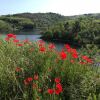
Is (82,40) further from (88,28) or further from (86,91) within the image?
(86,91)

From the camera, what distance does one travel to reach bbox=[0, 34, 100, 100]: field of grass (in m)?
5.07

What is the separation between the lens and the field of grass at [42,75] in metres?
5.07

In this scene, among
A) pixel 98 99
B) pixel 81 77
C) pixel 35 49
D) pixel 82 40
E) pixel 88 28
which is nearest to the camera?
pixel 98 99

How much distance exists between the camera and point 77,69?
18.9 feet

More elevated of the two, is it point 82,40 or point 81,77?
point 81,77

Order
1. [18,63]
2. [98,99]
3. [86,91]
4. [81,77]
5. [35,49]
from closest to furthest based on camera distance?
1. [98,99]
2. [86,91]
3. [81,77]
4. [18,63]
5. [35,49]

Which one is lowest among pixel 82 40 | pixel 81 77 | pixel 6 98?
pixel 82 40

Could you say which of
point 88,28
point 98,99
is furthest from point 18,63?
point 88,28

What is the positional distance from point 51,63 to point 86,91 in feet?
3.98

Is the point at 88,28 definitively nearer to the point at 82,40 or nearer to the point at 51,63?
the point at 82,40

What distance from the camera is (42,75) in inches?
218

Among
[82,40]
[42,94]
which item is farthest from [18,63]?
[82,40]

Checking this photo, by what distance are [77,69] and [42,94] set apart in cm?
98

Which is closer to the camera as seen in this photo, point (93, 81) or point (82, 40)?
point (93, 81)
